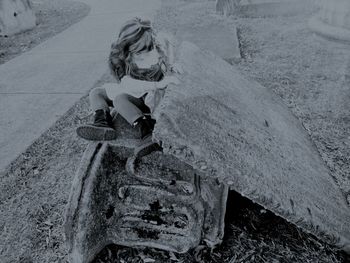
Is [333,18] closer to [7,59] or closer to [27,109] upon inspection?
[27,109]

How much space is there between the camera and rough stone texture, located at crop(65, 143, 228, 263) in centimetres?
199

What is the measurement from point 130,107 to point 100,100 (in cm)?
30

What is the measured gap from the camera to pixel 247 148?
6.24 feet

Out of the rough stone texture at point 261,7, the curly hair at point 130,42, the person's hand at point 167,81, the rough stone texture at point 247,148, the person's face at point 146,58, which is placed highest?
the curly hair at point 130,42

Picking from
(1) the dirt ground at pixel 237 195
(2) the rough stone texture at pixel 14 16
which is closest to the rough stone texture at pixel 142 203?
(1) the dirt ground at pixel 237 195

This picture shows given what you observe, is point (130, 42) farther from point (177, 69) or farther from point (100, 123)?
point (100, 123)

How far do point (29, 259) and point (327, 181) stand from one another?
206cm

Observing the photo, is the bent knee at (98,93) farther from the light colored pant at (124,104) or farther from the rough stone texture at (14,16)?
the rough stone texture at (14,16)

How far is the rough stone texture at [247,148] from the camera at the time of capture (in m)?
1.62

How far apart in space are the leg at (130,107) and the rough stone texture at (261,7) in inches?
216

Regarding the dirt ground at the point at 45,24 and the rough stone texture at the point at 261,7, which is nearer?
the dirt ground at the point at 45,24

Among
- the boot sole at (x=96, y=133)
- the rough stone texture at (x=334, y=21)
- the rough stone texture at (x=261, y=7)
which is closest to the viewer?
the boot sole at (x=96, y=133)

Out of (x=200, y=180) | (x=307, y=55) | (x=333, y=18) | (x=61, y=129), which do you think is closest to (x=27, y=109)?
(x=61, y=129)

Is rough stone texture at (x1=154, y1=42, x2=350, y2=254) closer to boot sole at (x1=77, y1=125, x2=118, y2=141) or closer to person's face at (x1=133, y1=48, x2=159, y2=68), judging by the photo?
person's face at (x1=133, y1=48, x2=159, y2=68)
